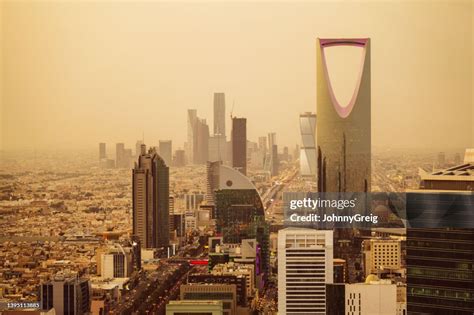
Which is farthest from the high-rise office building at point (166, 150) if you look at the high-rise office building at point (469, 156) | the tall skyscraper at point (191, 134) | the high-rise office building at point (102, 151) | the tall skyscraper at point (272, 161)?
the high-rise office building at point (469, 156)

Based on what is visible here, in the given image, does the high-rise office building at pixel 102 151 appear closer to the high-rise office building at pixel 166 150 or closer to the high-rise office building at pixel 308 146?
the high-rise office building at pixel 166 150

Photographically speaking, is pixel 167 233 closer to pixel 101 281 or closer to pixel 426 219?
pixel 101 281

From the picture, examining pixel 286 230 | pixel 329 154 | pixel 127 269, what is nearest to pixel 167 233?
pixel 127 269

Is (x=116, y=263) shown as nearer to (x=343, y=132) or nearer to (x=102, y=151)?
(x=102, y=151)

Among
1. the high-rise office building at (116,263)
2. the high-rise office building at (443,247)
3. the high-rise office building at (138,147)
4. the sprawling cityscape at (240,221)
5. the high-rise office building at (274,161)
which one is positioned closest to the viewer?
the high-rise office building at (443,247)

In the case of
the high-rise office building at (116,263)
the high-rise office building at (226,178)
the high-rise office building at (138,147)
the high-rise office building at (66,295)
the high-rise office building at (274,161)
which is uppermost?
the high-rise office building at (138,147)
